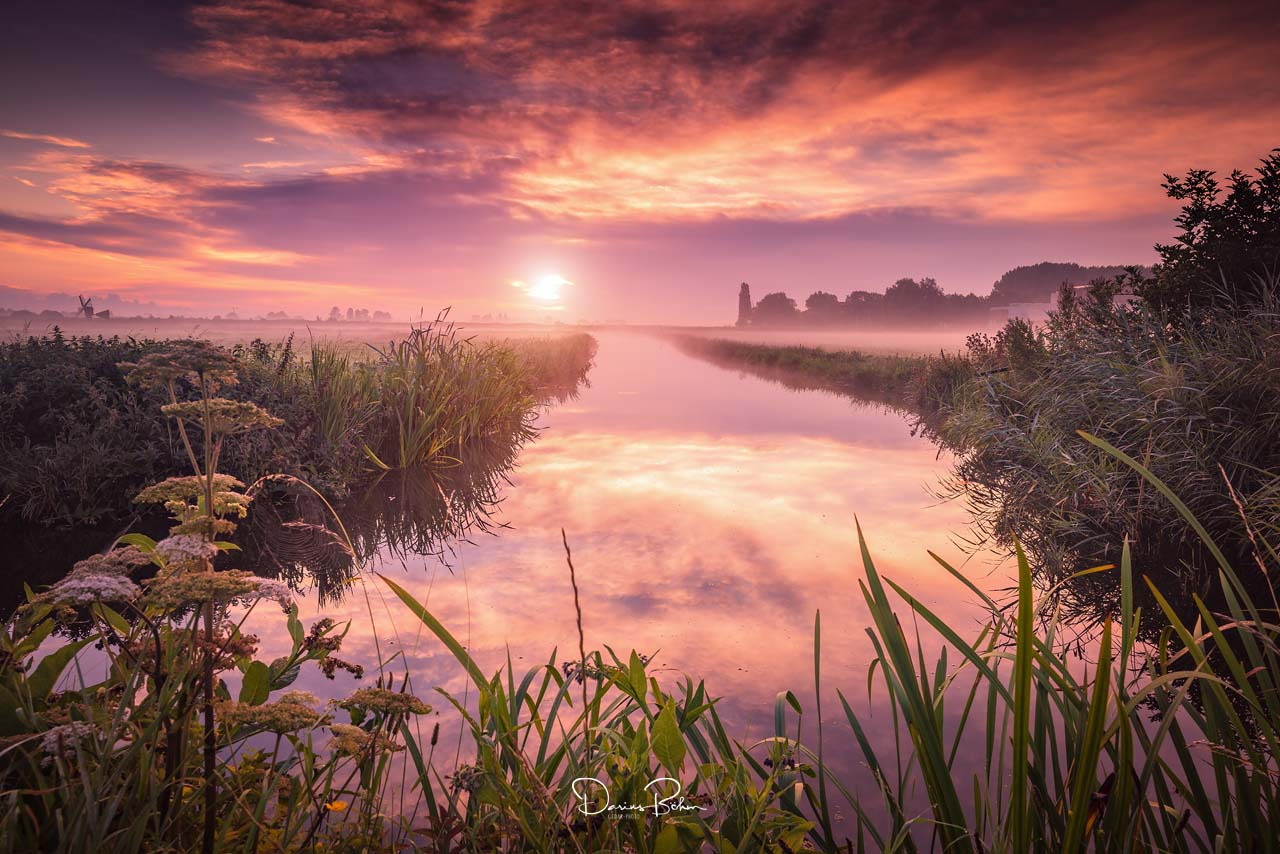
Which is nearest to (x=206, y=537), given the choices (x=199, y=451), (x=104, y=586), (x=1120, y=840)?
(x=104, y=586)

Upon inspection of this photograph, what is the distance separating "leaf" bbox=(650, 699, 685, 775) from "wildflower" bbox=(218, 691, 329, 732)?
2.74 ft

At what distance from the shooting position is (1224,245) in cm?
672

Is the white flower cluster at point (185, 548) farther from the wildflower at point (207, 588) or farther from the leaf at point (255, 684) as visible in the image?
the leaf at point (255, 684)

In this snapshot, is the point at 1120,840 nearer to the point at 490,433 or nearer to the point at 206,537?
the point at 206,537

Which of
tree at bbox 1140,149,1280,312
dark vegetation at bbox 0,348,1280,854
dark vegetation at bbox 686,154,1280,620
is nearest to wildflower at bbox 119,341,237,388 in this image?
dark vegetation at bbox 0,348,1280,854

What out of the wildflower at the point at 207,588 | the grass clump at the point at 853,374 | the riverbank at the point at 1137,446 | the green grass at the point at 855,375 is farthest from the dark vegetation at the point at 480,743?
the grass clump at the point at 853,374

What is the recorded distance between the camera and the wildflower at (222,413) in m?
1.47

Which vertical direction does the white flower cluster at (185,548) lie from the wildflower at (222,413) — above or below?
below

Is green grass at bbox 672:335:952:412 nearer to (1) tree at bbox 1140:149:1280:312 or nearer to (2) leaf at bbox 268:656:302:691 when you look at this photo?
(1) tree at bbox 1140:149:1280:312

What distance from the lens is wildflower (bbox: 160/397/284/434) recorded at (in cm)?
147

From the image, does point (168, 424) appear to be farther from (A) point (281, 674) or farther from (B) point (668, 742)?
(B) point (668, 742)

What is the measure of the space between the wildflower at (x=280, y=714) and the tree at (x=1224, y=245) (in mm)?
8252

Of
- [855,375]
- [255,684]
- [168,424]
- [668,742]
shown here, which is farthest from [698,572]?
[855,375]

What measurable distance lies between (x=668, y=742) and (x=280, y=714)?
37.4 inches
